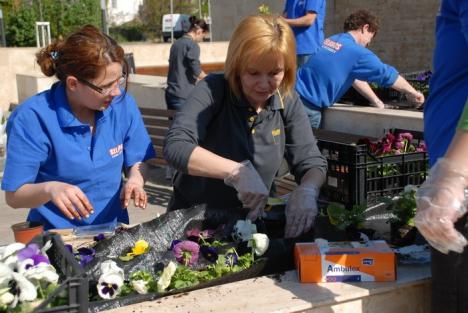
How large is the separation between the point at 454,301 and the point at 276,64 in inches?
44.1

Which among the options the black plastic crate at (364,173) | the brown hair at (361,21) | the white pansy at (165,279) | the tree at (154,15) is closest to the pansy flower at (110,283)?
the white pansy at (165,279)

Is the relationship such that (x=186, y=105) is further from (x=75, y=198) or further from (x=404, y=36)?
(x=404, y=36)

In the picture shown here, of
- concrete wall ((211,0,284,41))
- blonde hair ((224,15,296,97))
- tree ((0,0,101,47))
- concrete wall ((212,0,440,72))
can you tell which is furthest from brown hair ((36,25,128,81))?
tree ((0,0,101,47))

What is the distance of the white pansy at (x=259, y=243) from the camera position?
2.24 metres

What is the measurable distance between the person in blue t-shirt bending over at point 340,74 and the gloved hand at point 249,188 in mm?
2874

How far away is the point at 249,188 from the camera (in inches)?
98.7

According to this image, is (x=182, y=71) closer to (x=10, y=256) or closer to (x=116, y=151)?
(x=116, y=151)

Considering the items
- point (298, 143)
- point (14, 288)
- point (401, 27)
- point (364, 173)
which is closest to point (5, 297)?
point (14, 288)

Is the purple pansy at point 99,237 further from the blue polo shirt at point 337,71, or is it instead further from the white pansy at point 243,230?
the blue polo shirt at point 337,71

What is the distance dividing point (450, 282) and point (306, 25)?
15.2ft

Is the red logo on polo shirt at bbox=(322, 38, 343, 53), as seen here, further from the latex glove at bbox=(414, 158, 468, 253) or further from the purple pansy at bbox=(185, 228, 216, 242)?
the latex glove at bbox=(414, 158, 468, 253)

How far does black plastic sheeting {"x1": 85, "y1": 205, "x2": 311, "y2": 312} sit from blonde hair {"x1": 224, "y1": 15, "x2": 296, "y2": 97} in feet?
1.85

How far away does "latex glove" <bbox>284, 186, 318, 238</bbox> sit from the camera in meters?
2.48

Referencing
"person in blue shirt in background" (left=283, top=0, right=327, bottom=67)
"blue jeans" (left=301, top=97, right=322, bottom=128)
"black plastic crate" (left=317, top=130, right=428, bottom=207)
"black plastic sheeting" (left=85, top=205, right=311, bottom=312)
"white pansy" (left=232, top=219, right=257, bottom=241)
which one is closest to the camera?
"black plastic sheeting" (left=85, top=205, right=311, bottom=312)
